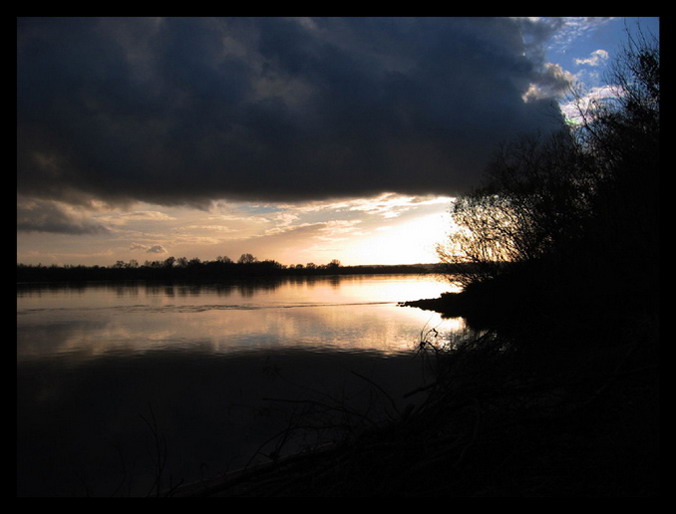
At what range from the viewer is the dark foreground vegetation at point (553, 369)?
3.91 metres

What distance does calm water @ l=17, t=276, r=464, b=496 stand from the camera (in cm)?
906

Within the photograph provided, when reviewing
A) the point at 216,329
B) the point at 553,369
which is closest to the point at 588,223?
the point at 553,369

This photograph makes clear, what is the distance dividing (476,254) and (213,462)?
976 inches

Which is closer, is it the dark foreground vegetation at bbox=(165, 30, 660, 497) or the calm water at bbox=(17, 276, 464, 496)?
the dark foreground vegetation at bbox=(165, 30, 660, 497)

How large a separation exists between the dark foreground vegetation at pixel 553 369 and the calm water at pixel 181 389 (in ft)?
4.00

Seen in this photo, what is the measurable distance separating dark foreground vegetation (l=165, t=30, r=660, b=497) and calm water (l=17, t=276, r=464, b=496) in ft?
4.00

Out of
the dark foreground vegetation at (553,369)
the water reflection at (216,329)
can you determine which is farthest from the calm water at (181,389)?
the dark foreground vegetation at (553,369)

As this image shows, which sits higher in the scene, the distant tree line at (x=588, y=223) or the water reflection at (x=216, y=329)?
the distant tree line at (x=588, y=223)

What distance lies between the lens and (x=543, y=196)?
22250mm

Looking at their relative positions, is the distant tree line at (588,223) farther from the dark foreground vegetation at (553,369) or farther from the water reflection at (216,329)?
the water reflection at (216,329)

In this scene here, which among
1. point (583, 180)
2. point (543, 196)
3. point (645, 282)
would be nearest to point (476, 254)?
point (543, 196)

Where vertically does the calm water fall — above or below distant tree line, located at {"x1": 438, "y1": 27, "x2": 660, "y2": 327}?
below

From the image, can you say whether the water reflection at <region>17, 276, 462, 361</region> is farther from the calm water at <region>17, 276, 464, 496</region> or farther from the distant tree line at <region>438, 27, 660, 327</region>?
the distant tree line at <region>438, 27, 660, 327</region>

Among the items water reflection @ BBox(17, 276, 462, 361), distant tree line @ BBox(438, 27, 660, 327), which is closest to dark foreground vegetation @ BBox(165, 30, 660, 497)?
distant tree line @ BBox(438, 27, 660, 327)
